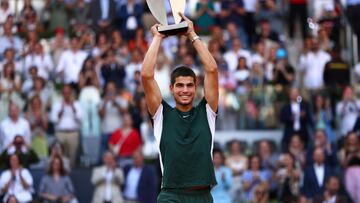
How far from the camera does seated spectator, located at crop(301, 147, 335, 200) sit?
59.5 feet

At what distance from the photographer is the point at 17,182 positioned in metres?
18.0

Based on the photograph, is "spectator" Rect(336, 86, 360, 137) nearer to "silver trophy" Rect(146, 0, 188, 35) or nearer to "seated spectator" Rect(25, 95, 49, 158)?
"seated spectator" Rect(25, 95, 49, 158)

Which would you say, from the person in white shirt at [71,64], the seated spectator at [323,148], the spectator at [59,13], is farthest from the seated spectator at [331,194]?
the spectator at [59,13]

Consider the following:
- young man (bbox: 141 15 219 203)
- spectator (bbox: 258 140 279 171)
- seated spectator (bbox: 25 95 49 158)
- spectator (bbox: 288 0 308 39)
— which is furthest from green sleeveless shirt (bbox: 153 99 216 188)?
spectator (bbox: 288 0 308 39)

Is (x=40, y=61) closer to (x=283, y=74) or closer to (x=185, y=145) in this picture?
(x=283, y=74)

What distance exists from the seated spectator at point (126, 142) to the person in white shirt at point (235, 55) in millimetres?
2728

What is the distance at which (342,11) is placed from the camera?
78.6ft

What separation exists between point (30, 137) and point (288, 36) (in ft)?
24.6

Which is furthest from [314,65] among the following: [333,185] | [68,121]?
[68,121]

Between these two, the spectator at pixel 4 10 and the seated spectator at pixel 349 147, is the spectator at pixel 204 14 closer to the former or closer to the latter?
the spectator at pixel 4 10

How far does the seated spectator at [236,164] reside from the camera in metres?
18.6

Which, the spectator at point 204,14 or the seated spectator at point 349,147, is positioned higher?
the spectator at point 204,14

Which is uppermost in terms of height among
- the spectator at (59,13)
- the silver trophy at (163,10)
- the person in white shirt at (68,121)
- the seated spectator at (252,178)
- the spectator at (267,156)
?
the spectator at (59,13)

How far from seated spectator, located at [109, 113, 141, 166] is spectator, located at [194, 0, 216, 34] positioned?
207 inches
